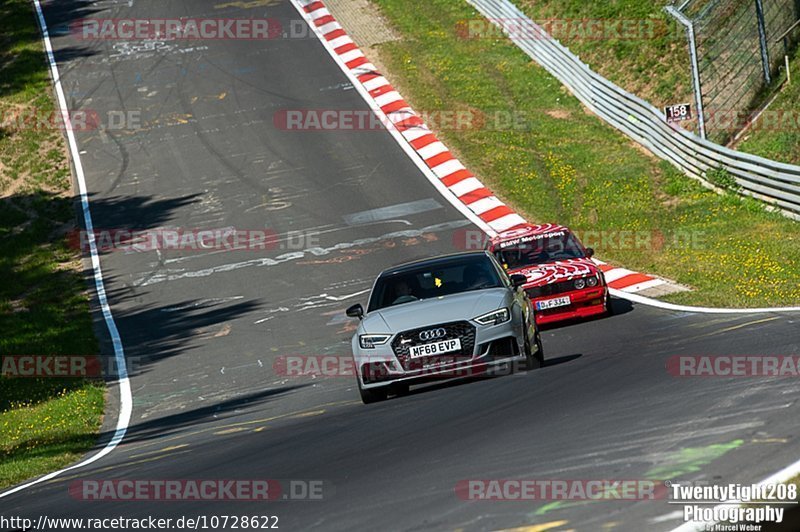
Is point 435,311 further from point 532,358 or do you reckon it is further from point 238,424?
point 238,424

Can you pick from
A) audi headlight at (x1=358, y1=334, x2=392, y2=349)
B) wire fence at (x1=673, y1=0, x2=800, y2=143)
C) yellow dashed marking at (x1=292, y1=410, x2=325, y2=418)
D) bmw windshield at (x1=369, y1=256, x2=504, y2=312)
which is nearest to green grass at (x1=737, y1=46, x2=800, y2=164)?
wire fence at (x1=673, y1=0, x2=800, y2=143)

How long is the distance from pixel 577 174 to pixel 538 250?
895cm

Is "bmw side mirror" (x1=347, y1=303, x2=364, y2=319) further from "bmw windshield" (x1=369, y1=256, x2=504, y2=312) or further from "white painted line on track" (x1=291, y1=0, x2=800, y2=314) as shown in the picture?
"white painted line on track" (x1=291, y1=0, x2=800, y2=314)

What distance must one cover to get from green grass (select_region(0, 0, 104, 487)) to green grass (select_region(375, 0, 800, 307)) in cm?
941

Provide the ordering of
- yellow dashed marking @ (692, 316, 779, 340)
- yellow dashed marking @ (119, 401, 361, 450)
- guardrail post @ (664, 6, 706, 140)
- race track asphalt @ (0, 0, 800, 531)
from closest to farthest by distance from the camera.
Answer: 1. race track asphalt @ (0, 0, 800, 531)
2. yellow dashed marking @ (119, 401, 361, 450)
3. yellow dashed marking @ (692, 316, 779, 340)
4. guardrail post @ (664, 6, 706, 140)

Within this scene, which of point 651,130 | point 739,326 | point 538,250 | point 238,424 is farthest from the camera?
point 651,130

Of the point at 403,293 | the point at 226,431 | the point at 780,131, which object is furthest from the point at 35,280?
the point at 780,131

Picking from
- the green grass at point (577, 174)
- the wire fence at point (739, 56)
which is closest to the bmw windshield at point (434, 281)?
the green grass at point (577, 174)

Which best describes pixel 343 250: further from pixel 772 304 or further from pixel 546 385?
pixel 546 385

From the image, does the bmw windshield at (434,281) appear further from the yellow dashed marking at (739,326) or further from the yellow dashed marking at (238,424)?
the yellow dashed marking at (739,326)

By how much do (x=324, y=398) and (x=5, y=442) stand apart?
5.10 metres

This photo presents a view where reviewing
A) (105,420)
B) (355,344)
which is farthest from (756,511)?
(105,420)

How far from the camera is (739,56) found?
29.4 meters

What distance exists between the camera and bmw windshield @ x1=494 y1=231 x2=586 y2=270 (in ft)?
62.8
